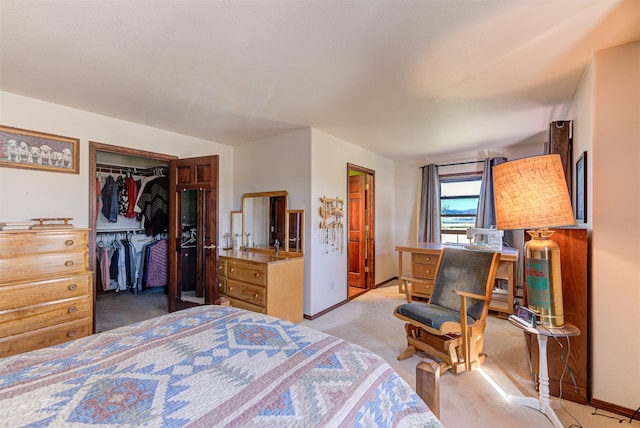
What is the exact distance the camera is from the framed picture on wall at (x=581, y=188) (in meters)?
2.16

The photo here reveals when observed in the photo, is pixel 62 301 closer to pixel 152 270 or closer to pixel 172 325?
pixel 172 325

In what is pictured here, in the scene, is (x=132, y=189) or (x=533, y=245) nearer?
(x=533, y=245)

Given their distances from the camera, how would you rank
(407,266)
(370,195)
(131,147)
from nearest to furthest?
1. (131,147)
2. (370,195)
3. (407,266)

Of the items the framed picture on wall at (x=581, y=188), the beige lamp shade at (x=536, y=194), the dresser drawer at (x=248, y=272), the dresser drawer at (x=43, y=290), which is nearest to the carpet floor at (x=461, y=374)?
the dresser drawer at (x=248, y=272)

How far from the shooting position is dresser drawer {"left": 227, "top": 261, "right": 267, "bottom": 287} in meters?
3.15

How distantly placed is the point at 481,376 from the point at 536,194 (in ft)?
5.16

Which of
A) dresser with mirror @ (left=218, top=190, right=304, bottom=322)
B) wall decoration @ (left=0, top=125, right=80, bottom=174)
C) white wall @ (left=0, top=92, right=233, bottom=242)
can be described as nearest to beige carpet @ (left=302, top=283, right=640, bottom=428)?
dresser with mirror @ (left=218, top=190, right=304, bottom=322)

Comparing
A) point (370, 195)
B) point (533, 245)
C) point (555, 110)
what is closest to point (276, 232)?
point (370, 195)

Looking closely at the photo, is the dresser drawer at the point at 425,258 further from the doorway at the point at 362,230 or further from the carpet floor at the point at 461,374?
the doorway at the point at 362,230

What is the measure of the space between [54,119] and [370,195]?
4247 mm

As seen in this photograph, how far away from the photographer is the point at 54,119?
2.75 meters

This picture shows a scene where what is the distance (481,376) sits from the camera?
7.59 feet

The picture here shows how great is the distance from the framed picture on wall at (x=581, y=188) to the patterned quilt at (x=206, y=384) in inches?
85.5

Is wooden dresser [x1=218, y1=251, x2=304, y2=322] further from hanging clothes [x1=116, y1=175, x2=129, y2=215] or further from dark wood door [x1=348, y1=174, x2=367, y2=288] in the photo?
hanging clothes [x1=116, y1=175, x2=129, y2=215]
